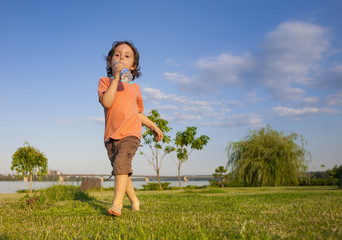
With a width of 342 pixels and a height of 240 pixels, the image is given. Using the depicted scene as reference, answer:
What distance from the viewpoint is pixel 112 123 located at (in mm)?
3146

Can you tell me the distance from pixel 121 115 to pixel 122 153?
45 cm

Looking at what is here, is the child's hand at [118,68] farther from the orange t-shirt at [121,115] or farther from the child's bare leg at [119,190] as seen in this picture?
the child's bare leg at [119,190]

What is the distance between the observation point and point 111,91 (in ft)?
9.66

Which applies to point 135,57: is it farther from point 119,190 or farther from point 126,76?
point 119,190

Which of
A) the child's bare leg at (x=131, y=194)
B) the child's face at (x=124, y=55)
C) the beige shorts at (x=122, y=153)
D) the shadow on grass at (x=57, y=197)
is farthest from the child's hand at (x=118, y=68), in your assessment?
the shadow on grass at (x=57, y=197)

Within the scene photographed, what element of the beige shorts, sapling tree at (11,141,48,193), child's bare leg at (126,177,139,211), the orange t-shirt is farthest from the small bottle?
sapling tree at (11,141,48,193)

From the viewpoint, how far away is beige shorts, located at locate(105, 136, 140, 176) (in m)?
2.86

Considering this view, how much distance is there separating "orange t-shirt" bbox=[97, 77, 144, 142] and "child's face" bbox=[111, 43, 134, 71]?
27 centimetres

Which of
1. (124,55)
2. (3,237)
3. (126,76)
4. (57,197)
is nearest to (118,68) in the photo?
(126,76)

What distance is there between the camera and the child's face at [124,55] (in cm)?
336

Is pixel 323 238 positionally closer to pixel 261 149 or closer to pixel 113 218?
pixel 113 218

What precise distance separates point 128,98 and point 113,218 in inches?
53.8

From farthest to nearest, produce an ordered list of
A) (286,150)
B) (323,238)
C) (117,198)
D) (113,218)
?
(286,150), (117,198), (113,218), (323,238)

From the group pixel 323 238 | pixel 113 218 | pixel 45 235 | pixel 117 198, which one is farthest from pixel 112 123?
pixel 323 238
